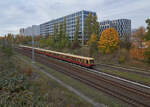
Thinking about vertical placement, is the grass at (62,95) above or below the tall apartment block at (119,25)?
below

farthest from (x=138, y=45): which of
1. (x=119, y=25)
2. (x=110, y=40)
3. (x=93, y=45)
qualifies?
(x=119, y=25)

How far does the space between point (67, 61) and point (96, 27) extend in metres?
19.0

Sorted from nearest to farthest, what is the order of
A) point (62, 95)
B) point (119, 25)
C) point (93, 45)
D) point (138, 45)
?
point (62, 95) < point (138, 45) < point (93, 45) < point (119, 25)

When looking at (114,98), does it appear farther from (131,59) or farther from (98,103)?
(131,59)

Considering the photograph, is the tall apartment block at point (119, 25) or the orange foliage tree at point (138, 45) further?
the tall apartment block at point (119, 25)

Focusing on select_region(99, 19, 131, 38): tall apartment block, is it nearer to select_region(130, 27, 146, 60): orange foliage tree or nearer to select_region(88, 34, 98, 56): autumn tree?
select_region(88, 34, 98, 56): autumn tree

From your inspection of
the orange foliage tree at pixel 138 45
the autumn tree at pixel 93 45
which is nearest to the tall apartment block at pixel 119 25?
the autumn tree at pixel 93 45

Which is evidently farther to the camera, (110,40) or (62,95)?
(110,40)

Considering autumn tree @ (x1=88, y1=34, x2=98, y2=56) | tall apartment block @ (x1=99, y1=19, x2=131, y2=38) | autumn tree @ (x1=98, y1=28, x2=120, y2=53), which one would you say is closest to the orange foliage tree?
autumn tree @ (x1=98, y1=28, x2=120, y2=53)

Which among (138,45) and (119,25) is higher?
(119,25)

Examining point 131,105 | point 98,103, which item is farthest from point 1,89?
point 131,105

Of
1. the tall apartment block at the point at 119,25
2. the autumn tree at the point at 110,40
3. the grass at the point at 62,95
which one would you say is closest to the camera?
the grass at the point at 62,95

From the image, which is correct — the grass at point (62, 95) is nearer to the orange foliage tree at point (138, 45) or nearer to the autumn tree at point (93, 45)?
the orange foliage tree at point (138, 45)

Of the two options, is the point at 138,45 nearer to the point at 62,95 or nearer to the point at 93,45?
the point at 93,45
